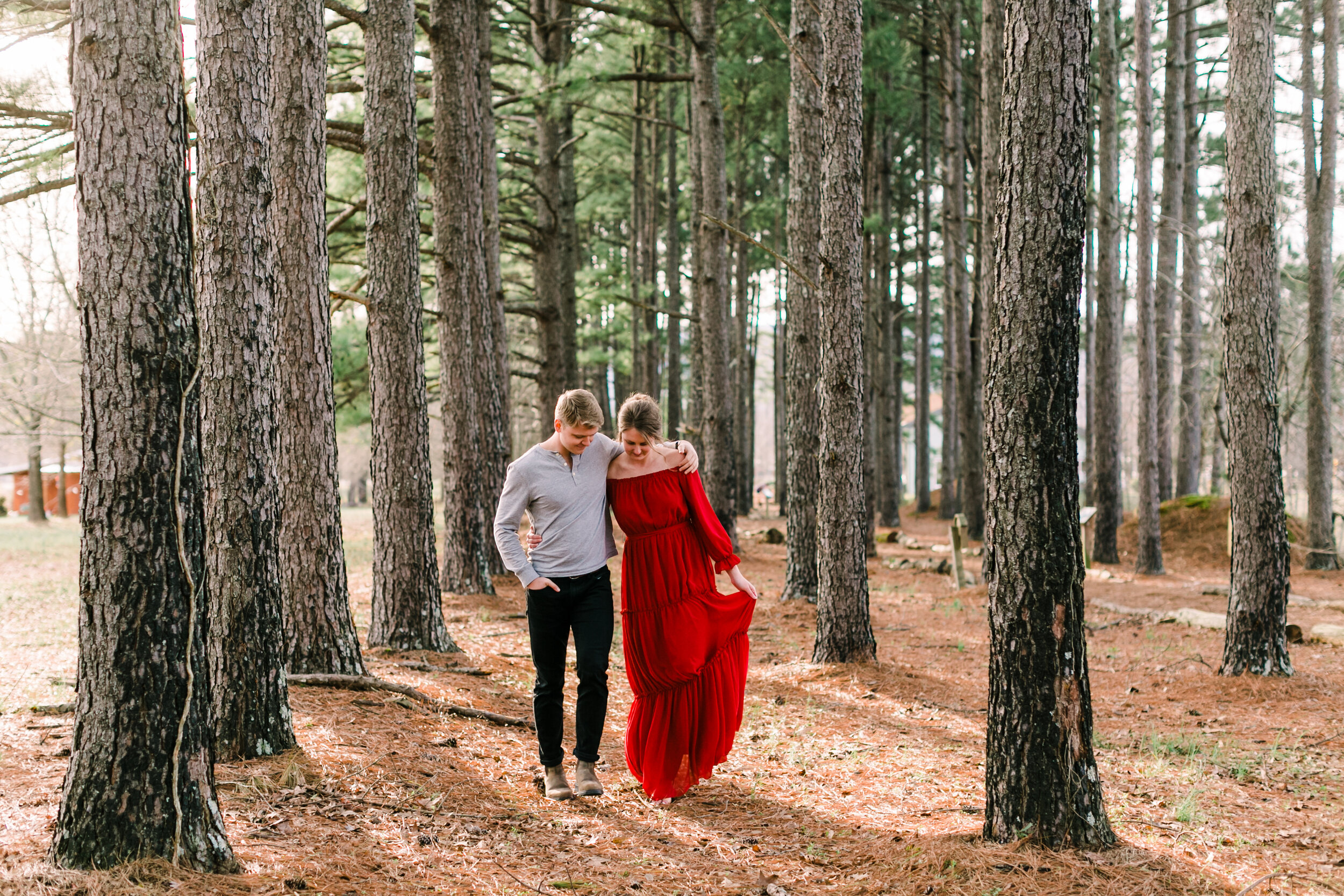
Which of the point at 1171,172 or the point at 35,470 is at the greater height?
the point at 1171,172

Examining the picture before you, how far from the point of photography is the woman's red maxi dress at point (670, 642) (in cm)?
481

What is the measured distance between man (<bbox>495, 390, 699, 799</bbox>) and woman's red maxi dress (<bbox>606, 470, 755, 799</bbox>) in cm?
15

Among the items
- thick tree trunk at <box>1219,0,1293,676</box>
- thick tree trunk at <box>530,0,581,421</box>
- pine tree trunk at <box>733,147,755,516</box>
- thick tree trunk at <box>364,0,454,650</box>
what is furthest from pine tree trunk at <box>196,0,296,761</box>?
pine tree trunk at <box>733,147,755,516</box>

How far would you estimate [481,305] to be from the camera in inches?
427

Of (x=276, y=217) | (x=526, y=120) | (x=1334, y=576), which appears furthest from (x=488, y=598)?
(x=1334, y=576)

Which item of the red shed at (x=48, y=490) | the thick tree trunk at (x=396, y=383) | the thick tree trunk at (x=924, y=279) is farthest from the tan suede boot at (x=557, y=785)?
the red shed at (x=48, y=490)

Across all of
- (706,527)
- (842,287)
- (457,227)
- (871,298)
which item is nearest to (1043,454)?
(706,527)

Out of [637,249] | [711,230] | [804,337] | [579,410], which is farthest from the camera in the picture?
[637,249]

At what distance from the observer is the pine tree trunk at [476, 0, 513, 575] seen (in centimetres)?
1129

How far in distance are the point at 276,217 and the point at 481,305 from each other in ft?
15.9

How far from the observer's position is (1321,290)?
13.7 m

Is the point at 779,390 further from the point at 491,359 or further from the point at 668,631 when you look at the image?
the point at 668,631

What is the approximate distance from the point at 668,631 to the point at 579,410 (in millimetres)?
1219

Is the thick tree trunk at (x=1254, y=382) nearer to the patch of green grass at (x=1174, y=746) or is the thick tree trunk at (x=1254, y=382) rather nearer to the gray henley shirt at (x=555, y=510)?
the patch of green grass at (x=1174, y=746)
